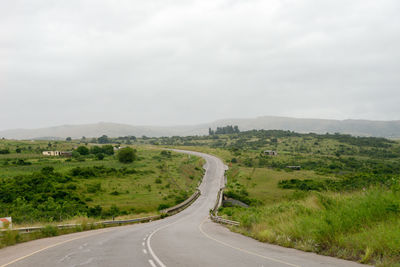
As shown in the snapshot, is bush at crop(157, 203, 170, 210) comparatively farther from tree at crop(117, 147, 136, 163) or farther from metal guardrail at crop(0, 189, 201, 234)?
tree at crop(117, 147, 136, 163)

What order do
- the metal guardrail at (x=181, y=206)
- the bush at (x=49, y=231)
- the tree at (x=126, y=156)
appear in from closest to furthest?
the bush at (x=49, y=231), the metal guardrail at (x=181, y=206), the tree at (x=126, y=156)

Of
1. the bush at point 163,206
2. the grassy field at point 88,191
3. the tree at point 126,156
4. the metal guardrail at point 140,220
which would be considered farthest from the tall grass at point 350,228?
the tree at point 126,156

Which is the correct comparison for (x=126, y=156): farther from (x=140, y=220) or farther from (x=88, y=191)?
(x=140, y=220)

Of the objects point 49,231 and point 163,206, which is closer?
point 49,231

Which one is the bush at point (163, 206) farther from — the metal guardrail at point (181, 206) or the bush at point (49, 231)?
the bush at point (49, 231)

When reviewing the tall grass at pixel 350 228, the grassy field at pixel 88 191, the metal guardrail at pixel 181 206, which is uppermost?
the tall grass at pixel 350 228

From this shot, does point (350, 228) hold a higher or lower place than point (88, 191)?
higher

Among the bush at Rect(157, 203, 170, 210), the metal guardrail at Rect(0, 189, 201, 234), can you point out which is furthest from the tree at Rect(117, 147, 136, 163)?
the bush at Rect(157, 203, 170, 210)

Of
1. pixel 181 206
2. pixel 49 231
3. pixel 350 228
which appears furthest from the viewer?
pixel 181 206

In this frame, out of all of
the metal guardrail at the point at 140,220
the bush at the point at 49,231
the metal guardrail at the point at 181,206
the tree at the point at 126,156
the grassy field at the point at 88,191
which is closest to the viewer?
the metal guardrail at the point at 140,220

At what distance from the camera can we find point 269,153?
5413 inches

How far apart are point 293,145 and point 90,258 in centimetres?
17868

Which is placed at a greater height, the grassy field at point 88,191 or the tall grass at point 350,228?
the tall grass at point 350,228

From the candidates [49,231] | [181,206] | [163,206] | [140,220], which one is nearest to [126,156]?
[181,206]
